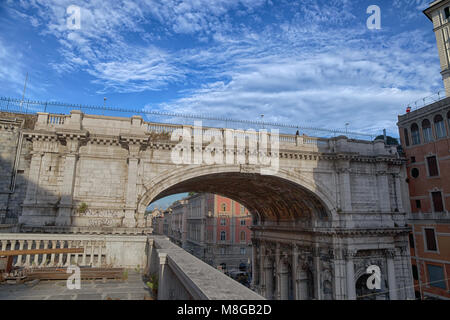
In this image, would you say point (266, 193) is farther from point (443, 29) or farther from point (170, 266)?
point (443, 29)

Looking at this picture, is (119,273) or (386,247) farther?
(386,247)

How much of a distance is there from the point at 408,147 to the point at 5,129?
109 ft

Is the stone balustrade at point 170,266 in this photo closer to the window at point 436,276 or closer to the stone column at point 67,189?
the stone column at point 67,189

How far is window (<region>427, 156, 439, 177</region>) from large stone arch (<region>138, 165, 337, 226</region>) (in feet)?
31.2

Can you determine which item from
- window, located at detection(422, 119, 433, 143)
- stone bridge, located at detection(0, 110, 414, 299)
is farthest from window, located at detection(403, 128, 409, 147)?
stone bridge, located at detection(0, 110, 414, 299)

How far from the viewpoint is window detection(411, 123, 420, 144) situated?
27247 mm

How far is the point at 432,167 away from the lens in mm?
25781

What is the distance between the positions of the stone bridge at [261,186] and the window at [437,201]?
7.75ft

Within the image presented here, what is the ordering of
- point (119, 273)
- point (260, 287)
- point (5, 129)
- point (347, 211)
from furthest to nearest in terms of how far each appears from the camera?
1. point (260, 287)
2. point (347, 211)
3. point (5, 129)
4. point (119, 273)

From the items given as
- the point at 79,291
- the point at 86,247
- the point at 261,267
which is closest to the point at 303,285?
the point at 261,267

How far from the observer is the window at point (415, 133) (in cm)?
2725
